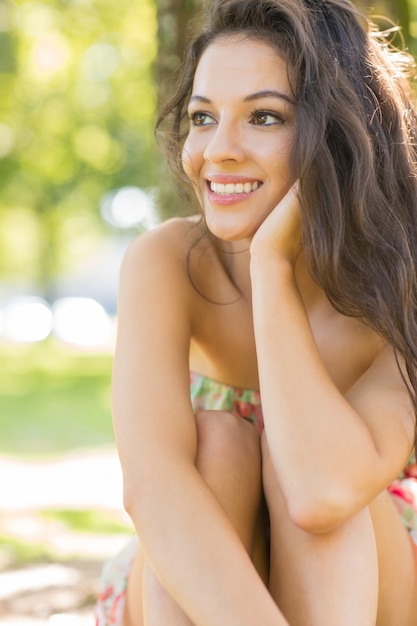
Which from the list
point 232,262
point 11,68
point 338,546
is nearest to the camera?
point 338,546

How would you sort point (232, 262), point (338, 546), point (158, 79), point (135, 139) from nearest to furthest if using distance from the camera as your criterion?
1. point (338, 546)
2. point (232, 262)
3. point (158, 79)
4. point (135, 139)

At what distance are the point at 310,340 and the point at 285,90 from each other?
667 mm

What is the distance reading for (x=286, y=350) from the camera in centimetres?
234

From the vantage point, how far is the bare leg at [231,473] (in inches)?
93.6

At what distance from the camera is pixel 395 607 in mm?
2480

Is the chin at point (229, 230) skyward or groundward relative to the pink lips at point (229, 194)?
groundward

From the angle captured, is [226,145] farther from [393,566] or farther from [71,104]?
[71,104]

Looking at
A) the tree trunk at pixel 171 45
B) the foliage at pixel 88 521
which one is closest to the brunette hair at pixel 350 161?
the tree trunk at pixel 171 45

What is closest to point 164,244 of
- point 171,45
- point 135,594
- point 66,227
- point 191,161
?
point 191,161

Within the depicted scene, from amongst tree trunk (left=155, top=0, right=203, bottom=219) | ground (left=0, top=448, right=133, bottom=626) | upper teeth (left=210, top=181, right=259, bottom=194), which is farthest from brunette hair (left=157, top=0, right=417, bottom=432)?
ground (left=0, top=448, right=133, bottom=626)

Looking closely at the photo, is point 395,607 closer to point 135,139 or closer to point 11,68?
point 11,68

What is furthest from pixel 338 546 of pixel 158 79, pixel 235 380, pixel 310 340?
pixel 158 79

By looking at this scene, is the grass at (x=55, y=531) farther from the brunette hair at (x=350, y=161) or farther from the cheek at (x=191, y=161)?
the brunette hair at (x=350, y=161)

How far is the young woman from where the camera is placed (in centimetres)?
221
